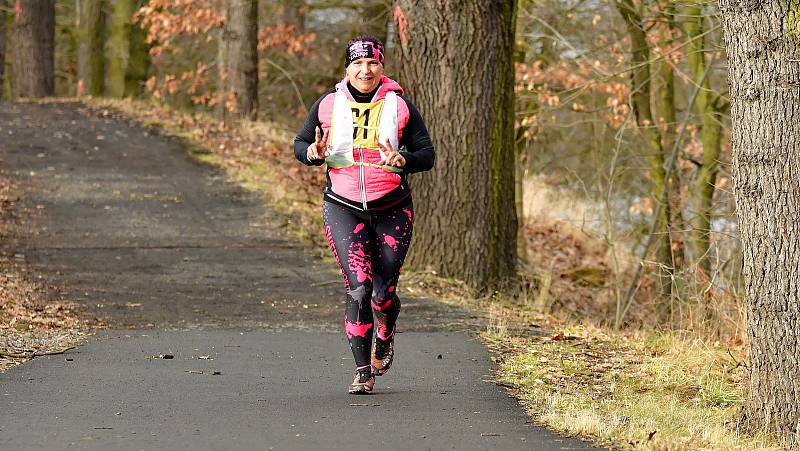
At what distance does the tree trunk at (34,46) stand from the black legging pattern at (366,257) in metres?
24.9

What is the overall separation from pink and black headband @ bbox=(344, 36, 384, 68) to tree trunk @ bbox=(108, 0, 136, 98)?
25.7 m

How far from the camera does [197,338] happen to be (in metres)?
9.83

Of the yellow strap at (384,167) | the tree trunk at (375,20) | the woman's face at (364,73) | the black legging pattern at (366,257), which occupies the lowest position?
the black legging pattern at (366,257)

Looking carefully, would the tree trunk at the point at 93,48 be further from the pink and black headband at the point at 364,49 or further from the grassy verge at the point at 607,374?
the pink and black headband at the point at 364,49

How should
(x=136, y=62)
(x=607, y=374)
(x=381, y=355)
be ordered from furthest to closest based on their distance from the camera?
(x=136, y=62) → (x=607, y=374) → (x=381, y=355)

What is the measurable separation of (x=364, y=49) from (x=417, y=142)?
1.95 feet

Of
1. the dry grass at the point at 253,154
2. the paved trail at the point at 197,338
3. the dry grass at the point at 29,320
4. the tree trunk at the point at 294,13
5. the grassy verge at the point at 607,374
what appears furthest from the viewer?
the tree trunk at the point at 294,13

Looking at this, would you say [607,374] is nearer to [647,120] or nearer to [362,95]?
[362,95]

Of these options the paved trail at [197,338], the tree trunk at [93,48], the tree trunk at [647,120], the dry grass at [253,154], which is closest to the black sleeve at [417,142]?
the paved trail at [197,338]

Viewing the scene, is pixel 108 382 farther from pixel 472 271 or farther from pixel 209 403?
pixel 472 271

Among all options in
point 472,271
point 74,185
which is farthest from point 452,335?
point 74,185

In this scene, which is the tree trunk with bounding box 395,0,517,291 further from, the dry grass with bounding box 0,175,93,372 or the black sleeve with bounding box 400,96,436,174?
the black sleeve with bounding box 400,96,436,174

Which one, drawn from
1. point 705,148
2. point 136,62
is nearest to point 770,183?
point 705,148

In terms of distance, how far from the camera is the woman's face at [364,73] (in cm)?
708
